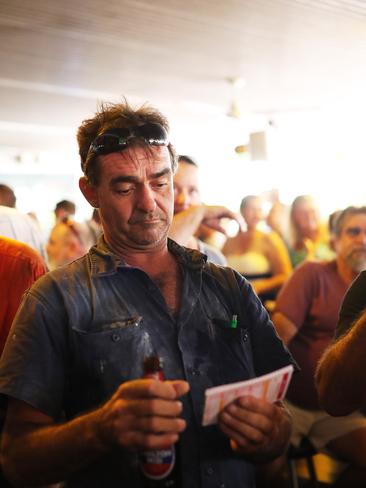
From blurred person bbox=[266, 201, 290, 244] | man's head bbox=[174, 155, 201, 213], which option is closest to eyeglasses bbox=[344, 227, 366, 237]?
man's head bbox=[174, 155, 201, 213]

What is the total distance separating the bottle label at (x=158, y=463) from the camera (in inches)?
42.4

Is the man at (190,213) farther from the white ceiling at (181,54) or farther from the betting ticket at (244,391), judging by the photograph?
the white ceiling at (181,54)

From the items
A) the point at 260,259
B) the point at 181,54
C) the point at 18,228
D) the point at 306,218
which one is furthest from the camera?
the point at 181,54

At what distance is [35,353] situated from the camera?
1.25 metres

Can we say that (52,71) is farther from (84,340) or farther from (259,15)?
(84,340)

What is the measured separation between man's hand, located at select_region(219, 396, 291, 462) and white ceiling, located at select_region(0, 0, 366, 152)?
3649 mm

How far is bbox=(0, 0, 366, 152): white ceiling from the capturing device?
4301mm

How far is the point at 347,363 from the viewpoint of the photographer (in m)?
1.38

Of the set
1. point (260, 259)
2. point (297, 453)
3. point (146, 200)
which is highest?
point (146, 200)

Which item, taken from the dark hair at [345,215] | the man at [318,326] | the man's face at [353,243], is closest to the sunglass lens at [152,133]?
the man at [318,326]

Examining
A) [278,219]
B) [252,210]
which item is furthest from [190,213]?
[278,219]

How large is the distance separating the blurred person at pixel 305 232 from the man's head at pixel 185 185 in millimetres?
2352

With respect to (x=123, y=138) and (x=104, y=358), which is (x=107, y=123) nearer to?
(x=123, y=138)

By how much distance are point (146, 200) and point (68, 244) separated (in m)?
2.84
